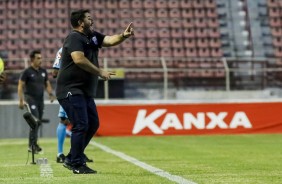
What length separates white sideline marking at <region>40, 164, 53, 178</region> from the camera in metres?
8.46

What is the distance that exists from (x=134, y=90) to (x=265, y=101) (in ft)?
15.9

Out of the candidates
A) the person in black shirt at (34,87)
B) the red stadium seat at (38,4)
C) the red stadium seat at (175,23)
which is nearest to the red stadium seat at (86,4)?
the red stadium seat at (38,4)

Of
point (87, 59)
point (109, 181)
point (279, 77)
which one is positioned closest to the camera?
point (109, 181)

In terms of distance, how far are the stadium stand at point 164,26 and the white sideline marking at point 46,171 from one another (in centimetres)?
1889

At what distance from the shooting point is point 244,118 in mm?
22844

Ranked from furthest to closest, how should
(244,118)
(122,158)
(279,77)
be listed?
(279,77) < (244,118) < (122,158)

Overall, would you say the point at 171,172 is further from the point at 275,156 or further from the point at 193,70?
the point at 193,70

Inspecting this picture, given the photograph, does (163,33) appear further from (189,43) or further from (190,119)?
(190,119)

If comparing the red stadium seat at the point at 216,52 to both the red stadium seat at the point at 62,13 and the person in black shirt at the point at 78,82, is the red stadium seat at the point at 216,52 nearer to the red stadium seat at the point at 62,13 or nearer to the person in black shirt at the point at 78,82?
the red stadium seat at the point at 62,13

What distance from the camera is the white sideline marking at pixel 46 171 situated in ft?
27.8

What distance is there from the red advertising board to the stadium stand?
5.77m

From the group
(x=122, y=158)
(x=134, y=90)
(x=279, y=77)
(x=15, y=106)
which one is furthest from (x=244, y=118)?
(x=122, y=158)

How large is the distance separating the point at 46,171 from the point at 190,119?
544 inches

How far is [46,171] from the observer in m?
9.16
